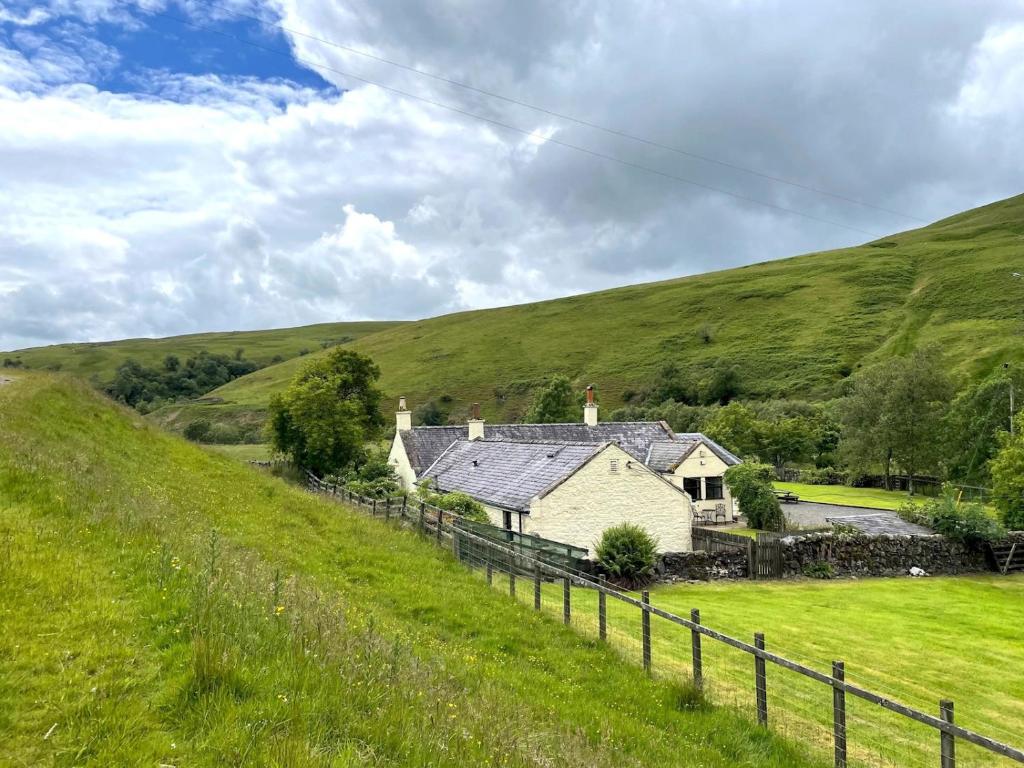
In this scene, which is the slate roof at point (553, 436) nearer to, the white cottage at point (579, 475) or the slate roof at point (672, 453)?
the white cottage at point (579, 475)

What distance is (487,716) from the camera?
19.4 feet

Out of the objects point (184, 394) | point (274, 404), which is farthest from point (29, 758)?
point (184, 394)

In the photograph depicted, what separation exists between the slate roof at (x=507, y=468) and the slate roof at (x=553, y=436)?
5.60 ft

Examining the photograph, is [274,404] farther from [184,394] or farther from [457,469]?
[184,394]

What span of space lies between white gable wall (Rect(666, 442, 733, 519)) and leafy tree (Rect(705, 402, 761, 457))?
21.2 m

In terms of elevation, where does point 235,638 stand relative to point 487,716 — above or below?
above

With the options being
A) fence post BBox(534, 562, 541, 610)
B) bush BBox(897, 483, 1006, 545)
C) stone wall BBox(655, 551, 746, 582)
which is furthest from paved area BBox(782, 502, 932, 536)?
fence post BBox(534, 562, 541, 610)

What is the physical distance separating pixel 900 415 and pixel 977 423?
19.8 ft

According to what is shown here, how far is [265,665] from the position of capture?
5477mm

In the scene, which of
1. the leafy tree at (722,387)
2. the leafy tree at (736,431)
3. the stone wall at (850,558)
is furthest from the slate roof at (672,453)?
the leafy tree at (722,387)

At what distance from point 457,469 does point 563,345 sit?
359 feet

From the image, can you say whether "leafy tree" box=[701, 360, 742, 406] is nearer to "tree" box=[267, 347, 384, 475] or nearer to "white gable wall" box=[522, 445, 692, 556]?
"tree" box=[267, 347, 384, 475]

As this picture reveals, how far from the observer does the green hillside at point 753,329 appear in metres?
109

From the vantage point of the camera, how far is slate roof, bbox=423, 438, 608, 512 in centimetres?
2812
